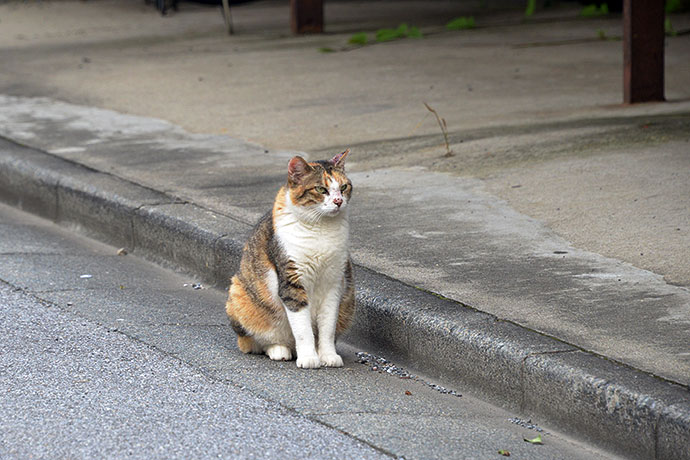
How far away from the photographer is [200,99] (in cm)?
929

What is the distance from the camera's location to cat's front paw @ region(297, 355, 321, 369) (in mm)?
3975

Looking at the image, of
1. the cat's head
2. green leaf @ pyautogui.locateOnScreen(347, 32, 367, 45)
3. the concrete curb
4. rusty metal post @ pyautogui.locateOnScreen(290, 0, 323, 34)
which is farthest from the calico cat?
rusty metal post @ pyautogui.locateOnScreen(290, 0, 323, 34)

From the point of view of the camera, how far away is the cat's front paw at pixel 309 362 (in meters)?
3.97

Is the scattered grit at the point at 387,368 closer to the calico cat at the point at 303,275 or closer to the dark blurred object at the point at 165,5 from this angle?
the calico cat at the point at 303,275

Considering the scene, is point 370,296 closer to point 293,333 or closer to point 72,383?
point 293,333

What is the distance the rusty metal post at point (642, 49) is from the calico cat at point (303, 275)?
4.59m

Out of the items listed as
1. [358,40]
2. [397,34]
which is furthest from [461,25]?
[358,40]

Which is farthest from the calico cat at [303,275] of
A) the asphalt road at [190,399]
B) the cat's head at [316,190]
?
the asphalt road at [190,399]

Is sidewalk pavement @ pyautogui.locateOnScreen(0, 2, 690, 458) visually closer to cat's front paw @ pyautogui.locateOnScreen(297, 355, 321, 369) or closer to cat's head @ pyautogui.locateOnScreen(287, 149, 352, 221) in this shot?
cat's front paw @ pyautogui.locateOnScreen(297, 355, 321, 369)

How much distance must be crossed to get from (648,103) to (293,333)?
4979 millimetres

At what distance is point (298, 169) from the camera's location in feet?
13.0

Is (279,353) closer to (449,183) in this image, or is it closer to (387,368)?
(387,368)

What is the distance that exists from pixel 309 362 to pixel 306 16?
402 inches

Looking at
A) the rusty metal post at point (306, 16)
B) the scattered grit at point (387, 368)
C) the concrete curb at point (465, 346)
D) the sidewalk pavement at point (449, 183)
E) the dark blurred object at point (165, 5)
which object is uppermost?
the dark blurred object at point (165, 5)
